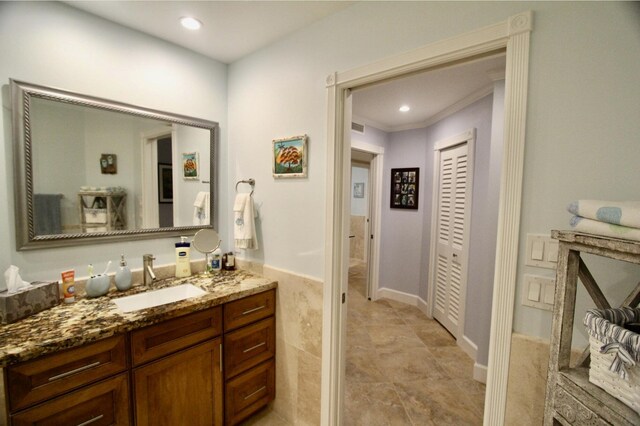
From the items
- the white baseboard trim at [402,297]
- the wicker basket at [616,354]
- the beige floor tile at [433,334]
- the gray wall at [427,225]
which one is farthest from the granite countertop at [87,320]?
the white baseboard trim at [402,297]

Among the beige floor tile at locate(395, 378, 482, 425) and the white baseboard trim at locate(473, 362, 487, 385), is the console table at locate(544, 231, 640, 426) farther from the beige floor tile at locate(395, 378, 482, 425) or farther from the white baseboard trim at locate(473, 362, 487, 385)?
the white baseboard trim at locate(473, 362, 487, 385)

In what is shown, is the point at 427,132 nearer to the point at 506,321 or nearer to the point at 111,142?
the point at 506,321

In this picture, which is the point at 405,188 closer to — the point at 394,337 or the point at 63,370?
the point at 394,337

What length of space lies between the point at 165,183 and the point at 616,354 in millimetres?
2248

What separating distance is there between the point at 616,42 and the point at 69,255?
261cm

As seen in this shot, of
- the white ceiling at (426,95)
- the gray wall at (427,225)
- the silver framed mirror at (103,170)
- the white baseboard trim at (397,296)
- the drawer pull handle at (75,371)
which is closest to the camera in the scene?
the drawer pull handle at (75,371)

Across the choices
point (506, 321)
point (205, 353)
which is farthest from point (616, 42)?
point (205, 353)

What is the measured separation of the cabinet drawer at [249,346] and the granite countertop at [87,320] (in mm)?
242

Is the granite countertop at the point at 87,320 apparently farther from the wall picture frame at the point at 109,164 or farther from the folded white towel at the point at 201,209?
the wall picture frame at the point at 109,164

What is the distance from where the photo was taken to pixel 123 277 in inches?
64.7

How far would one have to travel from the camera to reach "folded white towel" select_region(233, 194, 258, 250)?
6.35ft

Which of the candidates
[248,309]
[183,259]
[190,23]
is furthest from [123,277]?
[190,23]

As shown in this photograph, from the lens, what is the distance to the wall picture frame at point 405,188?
3.79 metres

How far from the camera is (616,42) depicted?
88cm
